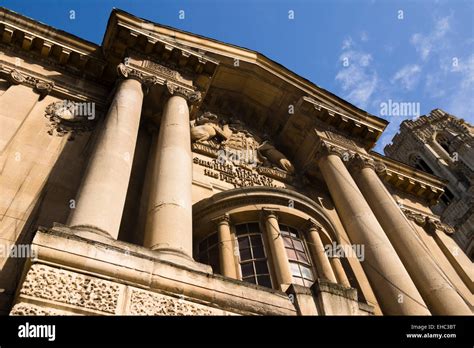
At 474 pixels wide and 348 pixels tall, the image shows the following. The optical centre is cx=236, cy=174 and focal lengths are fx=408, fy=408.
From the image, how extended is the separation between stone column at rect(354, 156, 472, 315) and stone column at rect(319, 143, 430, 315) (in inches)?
33.2

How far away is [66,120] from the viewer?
12523 mm

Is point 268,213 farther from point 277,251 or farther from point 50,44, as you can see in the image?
point 50,44

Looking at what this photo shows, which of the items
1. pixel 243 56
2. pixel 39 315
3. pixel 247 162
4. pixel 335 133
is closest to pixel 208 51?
pixel 243 56

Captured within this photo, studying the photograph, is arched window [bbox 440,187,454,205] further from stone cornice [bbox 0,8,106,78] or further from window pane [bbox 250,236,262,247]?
stone cornice [bbox 0,8,106,78]

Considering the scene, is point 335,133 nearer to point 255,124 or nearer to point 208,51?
point 255,124

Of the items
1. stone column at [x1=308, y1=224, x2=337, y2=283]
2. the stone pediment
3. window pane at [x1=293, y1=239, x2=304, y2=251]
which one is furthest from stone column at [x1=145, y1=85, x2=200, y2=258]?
stone column at [x1=308, y1=224, x2=337, y2=283]

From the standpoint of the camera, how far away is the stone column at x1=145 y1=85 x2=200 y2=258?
7.80 meters

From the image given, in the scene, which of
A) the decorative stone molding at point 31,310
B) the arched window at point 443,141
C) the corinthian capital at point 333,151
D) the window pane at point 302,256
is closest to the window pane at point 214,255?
the window pane at point 302,256

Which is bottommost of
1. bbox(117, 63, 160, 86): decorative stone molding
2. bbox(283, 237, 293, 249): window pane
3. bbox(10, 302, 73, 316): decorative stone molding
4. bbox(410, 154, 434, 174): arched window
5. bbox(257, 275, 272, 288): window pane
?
bbox(10, 302, 73, 316): decorative stone molding

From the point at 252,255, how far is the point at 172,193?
10.8 feet

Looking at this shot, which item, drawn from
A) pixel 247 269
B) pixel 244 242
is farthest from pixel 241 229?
pixel 247 269

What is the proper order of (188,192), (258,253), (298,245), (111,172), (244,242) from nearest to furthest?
1. (111,172)
2. (188,192)
3. (258,253)
4. (244,242)
5. (298,245)

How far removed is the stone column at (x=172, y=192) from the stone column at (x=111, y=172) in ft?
2.24
